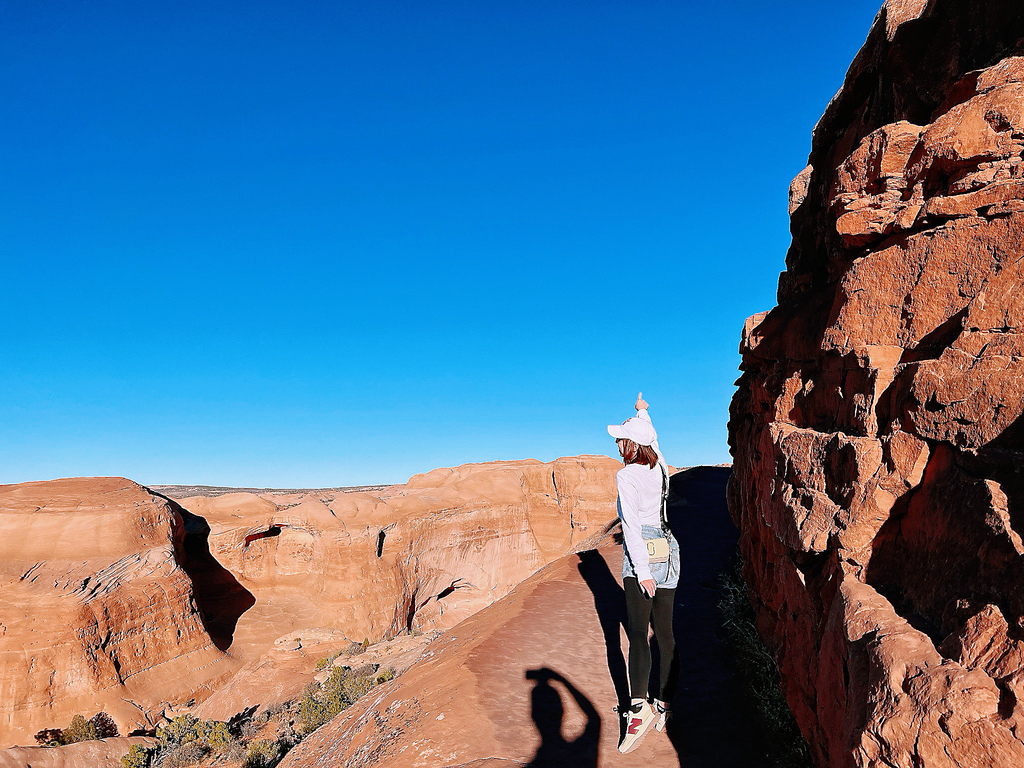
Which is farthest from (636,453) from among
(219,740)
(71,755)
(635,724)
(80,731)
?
(80,731)

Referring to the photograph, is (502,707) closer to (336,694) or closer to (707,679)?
(707,679)

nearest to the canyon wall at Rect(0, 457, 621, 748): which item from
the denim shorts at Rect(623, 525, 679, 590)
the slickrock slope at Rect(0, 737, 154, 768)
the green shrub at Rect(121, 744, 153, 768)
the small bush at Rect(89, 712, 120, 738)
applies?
the small bush at Rect(89, 712, 120, 738)

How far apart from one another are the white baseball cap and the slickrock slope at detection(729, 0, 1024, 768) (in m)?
0.99

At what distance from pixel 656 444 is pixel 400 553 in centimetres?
1884

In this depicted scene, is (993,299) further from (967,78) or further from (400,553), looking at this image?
(400,553)

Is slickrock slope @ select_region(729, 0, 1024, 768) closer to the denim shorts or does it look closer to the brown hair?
the denim shorts

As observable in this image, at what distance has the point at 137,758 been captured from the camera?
37.2ft

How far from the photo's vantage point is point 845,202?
4.11 meters

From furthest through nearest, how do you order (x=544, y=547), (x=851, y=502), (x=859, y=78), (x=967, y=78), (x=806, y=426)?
(x=544, y=547) → (x=859, y=78) → (x=806, y=426) → (x=967, y=78) → (x=851, y=502)

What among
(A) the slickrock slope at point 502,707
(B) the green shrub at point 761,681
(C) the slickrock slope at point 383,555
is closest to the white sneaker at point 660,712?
(A) the slickrock slope at point 502,707

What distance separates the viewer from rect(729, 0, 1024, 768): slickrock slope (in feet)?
6.81

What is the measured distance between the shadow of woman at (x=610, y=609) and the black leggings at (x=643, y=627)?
2.73ft

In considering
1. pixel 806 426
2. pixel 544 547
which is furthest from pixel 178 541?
pixel 806 426

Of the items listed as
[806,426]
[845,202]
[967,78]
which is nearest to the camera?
[967,78]
